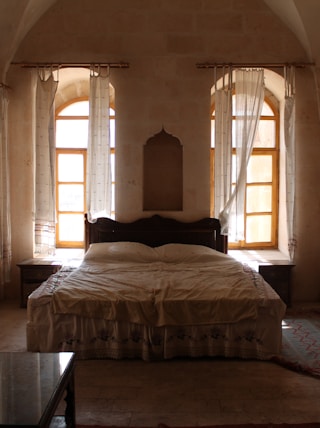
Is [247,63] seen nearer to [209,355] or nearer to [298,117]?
[298,117]

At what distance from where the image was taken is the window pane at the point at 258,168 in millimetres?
6516

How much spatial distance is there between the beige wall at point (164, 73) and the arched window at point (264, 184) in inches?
31.3

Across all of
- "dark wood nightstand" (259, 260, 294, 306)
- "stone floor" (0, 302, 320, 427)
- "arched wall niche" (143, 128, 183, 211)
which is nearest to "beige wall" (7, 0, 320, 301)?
"arched wall niche" (143, 128, 183, 211)

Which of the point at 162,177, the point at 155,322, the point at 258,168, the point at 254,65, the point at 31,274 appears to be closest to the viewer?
the point at 155,322

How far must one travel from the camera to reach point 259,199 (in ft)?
21.5

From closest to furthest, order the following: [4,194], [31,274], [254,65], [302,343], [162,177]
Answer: [302,343]
[31,274]
[4,194]
[254,65]
[162,177]

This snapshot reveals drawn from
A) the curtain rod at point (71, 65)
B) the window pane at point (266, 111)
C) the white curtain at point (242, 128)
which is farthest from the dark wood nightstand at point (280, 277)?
the curtain rod at point (71, 65)

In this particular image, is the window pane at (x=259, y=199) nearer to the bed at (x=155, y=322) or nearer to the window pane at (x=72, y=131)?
the window pane at (x=72, y=131)

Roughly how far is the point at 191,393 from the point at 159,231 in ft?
8.88

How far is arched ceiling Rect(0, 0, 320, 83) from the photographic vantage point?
5117 millimetres

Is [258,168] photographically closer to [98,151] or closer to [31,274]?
[98,151]

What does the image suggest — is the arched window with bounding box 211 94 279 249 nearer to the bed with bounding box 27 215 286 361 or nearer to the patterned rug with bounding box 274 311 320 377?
the patterned rug with bounding box 274 311 320 377

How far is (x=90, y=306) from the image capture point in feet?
12.2

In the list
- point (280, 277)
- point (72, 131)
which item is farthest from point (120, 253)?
point (72, 131)
